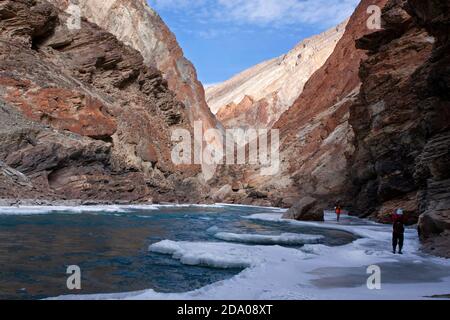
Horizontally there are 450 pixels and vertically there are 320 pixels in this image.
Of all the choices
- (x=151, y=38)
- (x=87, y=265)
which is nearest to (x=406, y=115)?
(x=87, y=265)

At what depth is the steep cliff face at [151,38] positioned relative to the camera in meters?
71.7

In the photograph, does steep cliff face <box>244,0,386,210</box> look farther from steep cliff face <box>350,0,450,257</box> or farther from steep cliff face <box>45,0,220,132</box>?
steep cliff face <box>45,0,220,132</box>

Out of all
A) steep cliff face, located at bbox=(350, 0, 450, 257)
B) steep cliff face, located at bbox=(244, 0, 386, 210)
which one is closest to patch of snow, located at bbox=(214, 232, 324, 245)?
steep cliff face, located at bbox=(350, 0, 450, 257)

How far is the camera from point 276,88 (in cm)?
14575

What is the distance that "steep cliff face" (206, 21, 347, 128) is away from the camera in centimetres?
13562

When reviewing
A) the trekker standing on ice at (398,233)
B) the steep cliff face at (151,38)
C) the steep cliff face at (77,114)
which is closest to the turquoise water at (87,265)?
the trekker standing on ice at (398,233)

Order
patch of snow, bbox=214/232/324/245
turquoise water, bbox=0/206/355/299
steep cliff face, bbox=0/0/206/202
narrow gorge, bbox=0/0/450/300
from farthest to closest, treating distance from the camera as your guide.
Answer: steep cliff face, bbox=0/0/206/202 → patch of snow, bbox=214/232/324/245 → narrow gorge, bbox=0/0/450/300 → turquoise water, bbox=0/206/355/299

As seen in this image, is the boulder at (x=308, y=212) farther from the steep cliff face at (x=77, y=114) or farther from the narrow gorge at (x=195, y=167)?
the steep cliff face at (x=77, y=114)

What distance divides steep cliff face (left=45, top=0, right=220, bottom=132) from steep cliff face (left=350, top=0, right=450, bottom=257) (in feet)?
150

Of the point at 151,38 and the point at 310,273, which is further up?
the point at 151,38

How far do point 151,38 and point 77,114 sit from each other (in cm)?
4524

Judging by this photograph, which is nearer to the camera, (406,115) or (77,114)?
(406,115)

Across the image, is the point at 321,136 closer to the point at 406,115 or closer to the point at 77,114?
the point at 406,115
